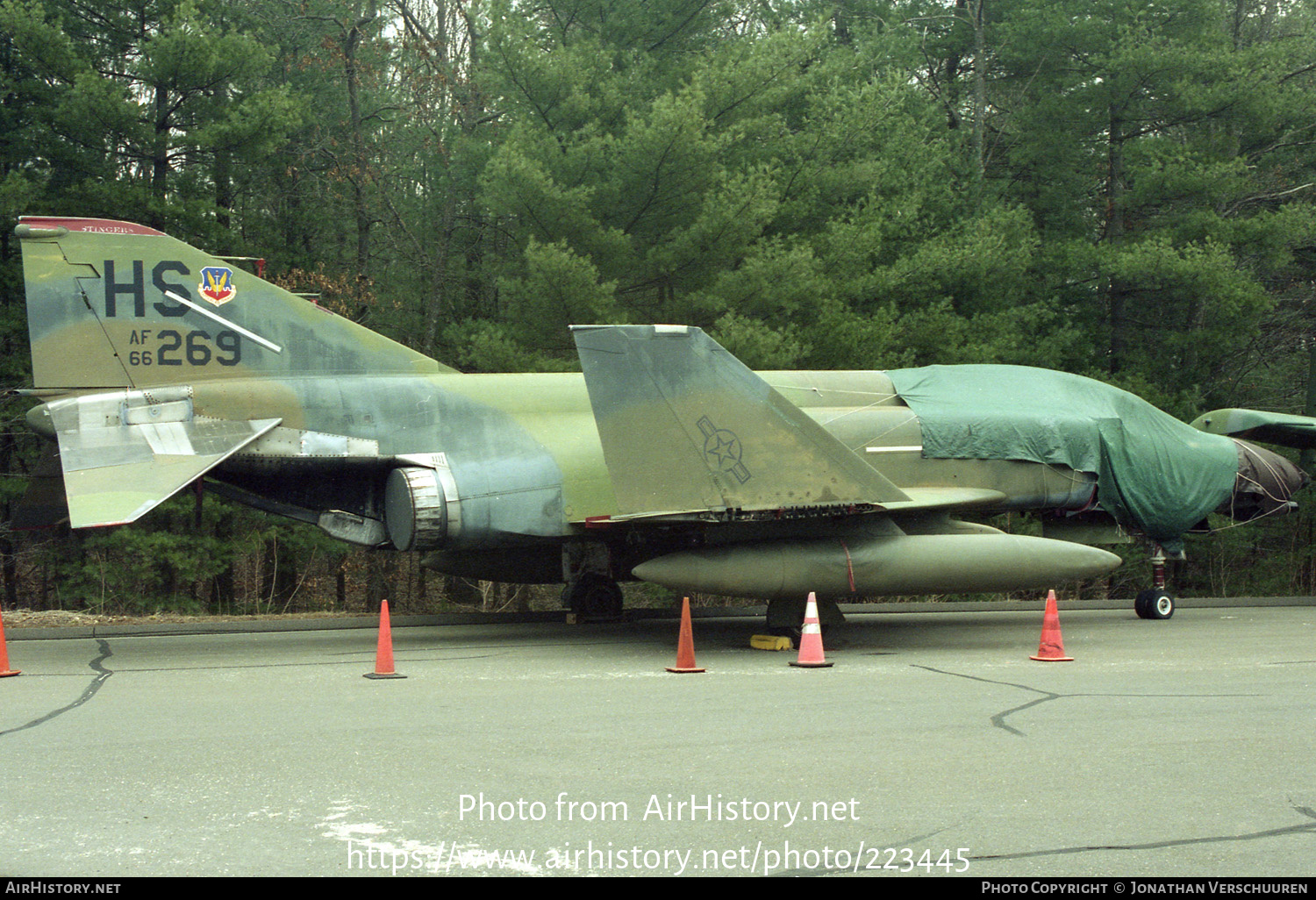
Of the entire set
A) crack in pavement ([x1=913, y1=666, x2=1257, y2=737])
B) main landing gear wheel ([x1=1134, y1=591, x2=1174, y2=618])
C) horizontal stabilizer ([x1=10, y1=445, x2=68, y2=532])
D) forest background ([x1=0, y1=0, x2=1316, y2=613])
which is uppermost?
forest background ([x1=0, y1=0, x2=1316, y2=613])

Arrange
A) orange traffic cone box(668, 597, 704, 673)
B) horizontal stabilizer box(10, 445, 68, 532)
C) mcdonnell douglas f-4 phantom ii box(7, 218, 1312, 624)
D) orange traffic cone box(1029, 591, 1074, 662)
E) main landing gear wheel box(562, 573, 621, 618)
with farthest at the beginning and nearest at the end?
1. main landing gear wheel box(562, 573, 621, 618)
2. horizontal stabilizer box(10, 445, 68, 532)
3. mcdonnell douglas f-4 phantom ii box(7, 218, 1312, 624)
4. orange traffic cone box(1029, 591, 1074, 662)
5. orange traffic cone box(668, 597, 704, 673)

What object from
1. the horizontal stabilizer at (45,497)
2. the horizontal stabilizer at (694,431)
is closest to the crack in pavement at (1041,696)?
the horizontal stabilizer at (694,431)

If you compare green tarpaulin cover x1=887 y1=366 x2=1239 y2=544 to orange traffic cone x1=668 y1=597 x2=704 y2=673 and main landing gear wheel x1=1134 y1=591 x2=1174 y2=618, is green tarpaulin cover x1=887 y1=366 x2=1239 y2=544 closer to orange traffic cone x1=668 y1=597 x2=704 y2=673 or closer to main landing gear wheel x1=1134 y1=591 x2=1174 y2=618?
main landing gear wheel x1=1134 y1=591 x2=1174 y2=618

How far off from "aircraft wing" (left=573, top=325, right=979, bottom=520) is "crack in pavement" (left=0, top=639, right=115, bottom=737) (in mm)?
4846

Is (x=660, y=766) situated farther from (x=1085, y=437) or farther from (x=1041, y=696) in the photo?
(x=1085, y=437)

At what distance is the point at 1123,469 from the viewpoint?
46.6ft

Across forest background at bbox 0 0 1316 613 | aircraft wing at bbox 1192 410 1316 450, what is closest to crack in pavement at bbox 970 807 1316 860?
aircraft wing at bbox 1192 410 1316 450

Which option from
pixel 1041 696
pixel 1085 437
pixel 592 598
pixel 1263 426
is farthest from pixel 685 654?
pixel 1263 426

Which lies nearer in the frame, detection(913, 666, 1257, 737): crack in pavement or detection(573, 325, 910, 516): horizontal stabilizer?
detection(913, 666, 1257, 737): crack in pavement

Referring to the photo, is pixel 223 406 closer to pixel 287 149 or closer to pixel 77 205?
pixel 77 205

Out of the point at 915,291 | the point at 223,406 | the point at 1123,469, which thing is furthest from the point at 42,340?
the point at 915,291

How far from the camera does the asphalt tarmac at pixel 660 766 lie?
4625 millimetres

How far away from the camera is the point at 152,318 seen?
12414 millimetres

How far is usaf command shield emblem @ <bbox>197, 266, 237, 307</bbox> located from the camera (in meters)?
12.7
